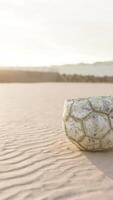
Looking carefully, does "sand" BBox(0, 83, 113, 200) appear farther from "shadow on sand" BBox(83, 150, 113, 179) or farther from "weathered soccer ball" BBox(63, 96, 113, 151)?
"weathered soccer ball" BBox(63, 96, 113, 151)

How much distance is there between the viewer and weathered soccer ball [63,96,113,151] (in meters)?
5.88

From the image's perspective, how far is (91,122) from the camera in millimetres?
5867

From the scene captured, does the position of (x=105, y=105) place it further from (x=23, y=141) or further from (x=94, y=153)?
(x=23, y=141)

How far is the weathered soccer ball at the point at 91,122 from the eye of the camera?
5.88 meters

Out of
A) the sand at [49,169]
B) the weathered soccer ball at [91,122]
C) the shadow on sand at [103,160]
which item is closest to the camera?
the sand at [49,169]

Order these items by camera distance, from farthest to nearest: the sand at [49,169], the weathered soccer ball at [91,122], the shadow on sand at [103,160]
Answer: the weathered soccer ball at [91,122], the shadow on sand at [103,160], the sand at [49,169]

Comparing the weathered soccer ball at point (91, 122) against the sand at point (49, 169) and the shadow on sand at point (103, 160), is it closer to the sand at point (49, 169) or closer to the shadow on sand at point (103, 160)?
the shadow on sand at point (103, 160)

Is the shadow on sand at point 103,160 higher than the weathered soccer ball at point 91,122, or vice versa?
the weathered soccer ball at point 91,122

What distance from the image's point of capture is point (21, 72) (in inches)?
1896

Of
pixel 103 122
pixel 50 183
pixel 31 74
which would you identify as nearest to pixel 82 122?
pixel 103 122

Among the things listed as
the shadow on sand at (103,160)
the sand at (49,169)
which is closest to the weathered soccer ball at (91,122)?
the shadow on sand at (103,160)

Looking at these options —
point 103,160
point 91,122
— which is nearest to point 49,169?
point 103,160

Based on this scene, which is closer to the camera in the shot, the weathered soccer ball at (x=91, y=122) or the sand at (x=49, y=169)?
the sand at (x=49, y=169)

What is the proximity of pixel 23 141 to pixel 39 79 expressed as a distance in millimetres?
38041
